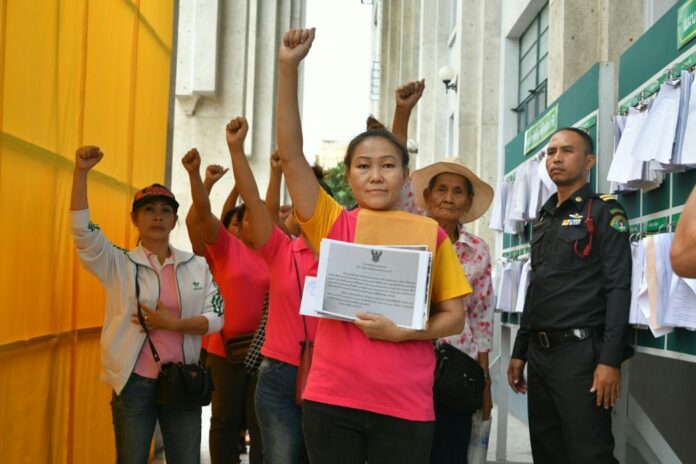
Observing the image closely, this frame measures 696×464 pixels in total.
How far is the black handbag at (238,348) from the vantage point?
616 centimetres

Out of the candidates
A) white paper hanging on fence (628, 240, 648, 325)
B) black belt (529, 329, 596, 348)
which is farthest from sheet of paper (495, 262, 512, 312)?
white paper hanging on fence (628, 240, 648, 325)

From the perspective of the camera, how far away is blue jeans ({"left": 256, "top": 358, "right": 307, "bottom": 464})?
5035mm

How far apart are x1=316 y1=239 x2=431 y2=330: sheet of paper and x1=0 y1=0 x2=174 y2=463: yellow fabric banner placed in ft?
6.33

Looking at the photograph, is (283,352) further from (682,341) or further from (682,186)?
(682,186)

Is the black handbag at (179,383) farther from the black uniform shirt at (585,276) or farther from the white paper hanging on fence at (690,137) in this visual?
the white paper hanging on fence at (690,137)

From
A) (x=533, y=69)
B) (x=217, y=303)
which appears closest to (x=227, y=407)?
(x=217, y=303)

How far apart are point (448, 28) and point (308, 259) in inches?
775

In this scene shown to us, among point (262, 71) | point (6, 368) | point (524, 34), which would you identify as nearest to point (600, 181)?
point (6, 368)

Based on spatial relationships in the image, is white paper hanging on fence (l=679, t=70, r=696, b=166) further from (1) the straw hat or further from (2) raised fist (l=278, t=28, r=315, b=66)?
(2) raised fist (l=278, t=28, r=315, b=66)

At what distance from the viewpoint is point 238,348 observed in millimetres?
6184

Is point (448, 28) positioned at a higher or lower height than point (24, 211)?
higher

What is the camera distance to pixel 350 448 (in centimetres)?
326

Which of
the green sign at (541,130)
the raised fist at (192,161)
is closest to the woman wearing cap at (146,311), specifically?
the raised fist at (192,161)

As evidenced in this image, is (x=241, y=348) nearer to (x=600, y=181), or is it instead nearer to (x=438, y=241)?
(x=600, y=181)
